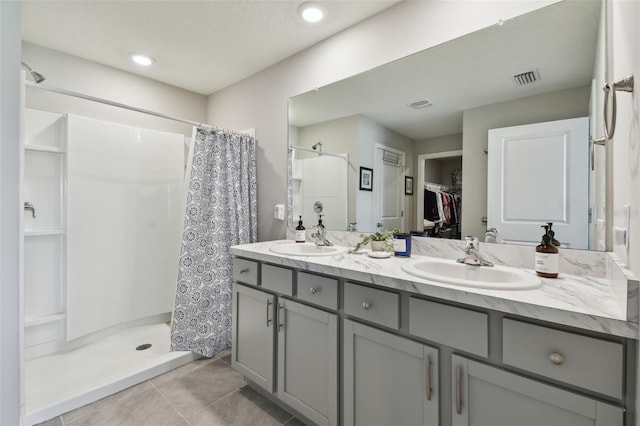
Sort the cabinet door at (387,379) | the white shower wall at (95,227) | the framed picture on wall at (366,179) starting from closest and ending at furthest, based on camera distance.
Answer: the cabinet door at (387,379)
the framed picture on wall at (366,179)
the white shower wall at (95,227)

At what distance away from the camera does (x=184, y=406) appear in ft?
5.40

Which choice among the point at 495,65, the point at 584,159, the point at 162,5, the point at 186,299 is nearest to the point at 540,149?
the point at 584,159

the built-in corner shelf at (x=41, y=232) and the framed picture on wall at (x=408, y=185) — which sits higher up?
the framed picture on wall at (x=408, y=185)

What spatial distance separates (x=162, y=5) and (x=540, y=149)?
2215mm

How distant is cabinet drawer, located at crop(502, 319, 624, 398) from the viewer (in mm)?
713

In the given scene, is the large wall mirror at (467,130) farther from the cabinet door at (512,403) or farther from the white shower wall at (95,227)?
the white shower wall at (95,227)

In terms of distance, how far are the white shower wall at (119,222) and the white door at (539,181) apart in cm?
260

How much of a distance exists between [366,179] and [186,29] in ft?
Answer: 5.29

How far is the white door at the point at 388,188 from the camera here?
1.69 meters

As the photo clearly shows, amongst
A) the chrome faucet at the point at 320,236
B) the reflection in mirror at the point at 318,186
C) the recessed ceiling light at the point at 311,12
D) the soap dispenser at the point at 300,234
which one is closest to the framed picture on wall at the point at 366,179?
the reflection in mirror at the point at 318,186

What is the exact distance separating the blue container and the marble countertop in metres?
0.22

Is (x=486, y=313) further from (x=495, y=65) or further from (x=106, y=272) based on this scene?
(x=106, y=272)

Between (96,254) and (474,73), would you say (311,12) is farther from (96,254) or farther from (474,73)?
(96,254)

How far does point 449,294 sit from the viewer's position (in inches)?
36.6
